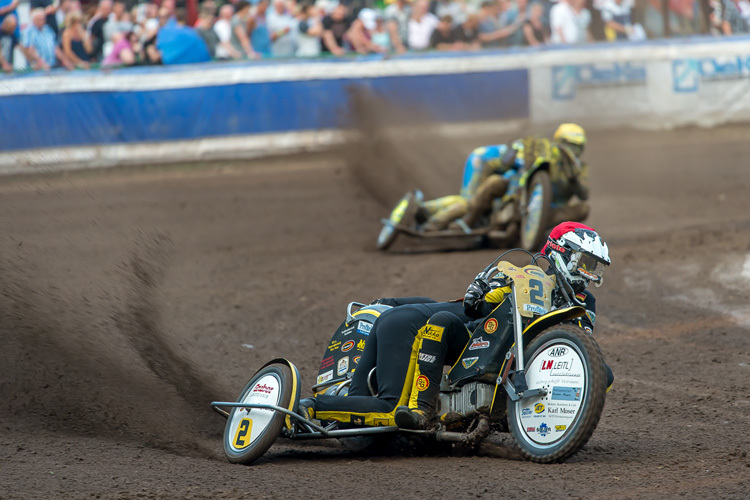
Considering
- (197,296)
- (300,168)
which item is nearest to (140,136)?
(300,168)

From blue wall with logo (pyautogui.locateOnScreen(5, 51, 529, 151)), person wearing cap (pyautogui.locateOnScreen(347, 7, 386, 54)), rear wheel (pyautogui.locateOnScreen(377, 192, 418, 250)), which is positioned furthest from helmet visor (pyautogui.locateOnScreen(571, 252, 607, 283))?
person wearing cap (pyautogui.locateOnScreen(347, 7, 386, 54))

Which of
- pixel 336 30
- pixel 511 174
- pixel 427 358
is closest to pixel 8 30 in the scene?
pixel 336 30

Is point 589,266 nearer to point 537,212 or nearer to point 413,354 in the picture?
point 413,354

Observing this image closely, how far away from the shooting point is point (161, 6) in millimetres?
16828

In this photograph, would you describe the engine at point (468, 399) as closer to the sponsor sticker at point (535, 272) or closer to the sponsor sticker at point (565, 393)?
the sponsor sticker at point (565, 393)

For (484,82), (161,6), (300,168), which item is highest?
(161,6)

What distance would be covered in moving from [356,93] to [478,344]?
1322 centimetres

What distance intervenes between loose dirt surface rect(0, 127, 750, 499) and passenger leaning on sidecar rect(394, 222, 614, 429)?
32 centimetres

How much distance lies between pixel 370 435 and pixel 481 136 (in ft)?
44.8

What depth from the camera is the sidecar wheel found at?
523cm

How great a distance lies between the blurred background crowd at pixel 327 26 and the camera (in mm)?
16219

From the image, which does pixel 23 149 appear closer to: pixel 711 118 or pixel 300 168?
pixel 300 168

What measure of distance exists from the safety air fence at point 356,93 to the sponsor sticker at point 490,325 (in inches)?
467

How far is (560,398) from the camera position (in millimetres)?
4910
